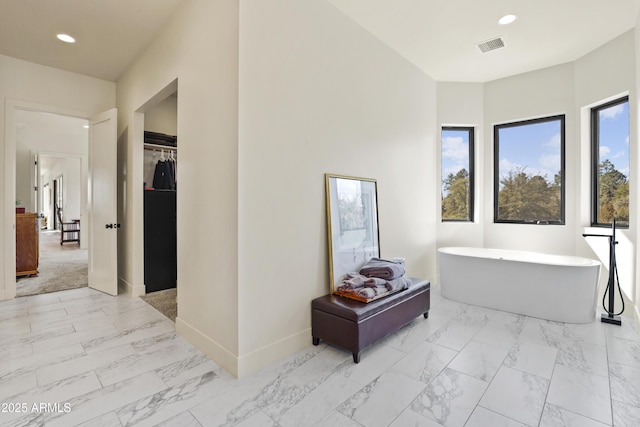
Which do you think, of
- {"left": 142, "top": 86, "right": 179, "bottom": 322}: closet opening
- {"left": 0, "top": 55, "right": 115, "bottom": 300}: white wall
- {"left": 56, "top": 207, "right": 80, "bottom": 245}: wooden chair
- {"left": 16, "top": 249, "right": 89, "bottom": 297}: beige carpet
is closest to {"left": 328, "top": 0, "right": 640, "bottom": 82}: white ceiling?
{"left": 142, "top": 86, "right": 179, "bottom": 322}: closet opening

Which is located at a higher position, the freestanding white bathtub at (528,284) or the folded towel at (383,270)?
the folded towel at (383,270)

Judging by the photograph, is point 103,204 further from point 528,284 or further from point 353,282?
point 528,284

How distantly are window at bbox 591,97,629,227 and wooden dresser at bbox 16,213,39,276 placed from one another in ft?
25.4

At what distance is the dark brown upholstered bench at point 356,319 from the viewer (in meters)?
2.24

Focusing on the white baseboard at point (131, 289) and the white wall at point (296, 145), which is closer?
the white wall at point (296, 145)

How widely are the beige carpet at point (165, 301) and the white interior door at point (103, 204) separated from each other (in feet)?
1.65

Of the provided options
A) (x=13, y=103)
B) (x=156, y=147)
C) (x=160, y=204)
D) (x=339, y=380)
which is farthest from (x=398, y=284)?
(x=13, y=103)

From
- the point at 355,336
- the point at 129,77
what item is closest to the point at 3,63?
the point at 129,77

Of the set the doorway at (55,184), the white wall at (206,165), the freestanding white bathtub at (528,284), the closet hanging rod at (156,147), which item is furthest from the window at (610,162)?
the doorway at (55,184)

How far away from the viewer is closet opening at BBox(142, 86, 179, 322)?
12.9 ft

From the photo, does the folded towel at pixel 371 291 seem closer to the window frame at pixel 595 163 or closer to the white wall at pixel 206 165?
the white wall at pixel 206 165

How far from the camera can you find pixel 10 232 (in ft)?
12.4

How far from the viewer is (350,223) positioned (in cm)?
289

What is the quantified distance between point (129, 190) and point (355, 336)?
10.9ft
